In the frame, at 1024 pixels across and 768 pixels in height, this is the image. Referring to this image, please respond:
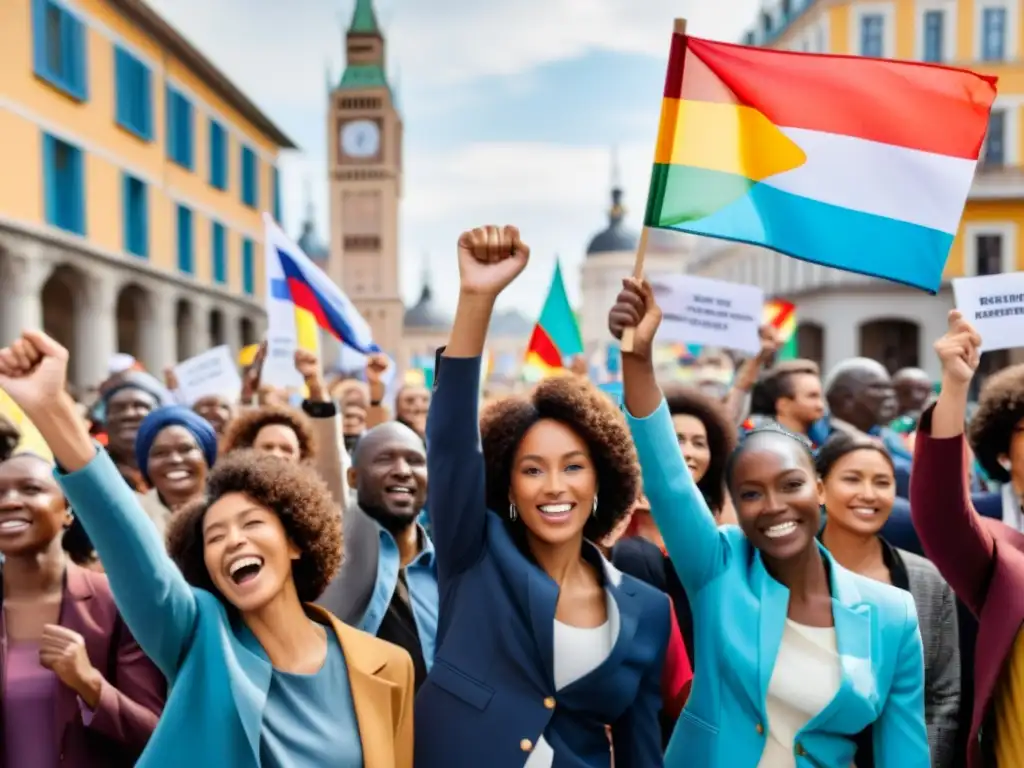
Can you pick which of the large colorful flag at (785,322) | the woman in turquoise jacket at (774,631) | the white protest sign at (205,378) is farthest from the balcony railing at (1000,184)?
the woman in turquoise jacket at (774,631)

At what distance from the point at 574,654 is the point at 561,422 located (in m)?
0.60

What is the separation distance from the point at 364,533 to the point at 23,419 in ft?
6.90

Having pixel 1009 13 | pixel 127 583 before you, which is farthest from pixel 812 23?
pixel 127 583

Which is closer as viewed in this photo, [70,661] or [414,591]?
[70,661]

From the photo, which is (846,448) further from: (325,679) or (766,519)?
(325,679)

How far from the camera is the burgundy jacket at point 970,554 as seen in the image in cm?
275

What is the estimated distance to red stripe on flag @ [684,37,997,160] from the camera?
3.34 m

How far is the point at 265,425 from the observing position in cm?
493

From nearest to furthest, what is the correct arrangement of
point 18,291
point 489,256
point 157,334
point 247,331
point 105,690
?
point 489,256 → point 105,690 → point 18,291 → point 157,334 → point 247,331

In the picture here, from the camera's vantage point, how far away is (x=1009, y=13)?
32.5 m

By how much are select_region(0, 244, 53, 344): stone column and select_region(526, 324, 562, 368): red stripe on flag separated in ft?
37.1

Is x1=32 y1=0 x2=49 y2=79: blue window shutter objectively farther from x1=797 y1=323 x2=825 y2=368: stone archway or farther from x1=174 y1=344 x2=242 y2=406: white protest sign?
x1=797 y1=323 x2=825 y2=368: stone archway

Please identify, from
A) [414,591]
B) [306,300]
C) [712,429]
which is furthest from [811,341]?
[414,591]

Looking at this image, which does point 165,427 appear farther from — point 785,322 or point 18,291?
point 18,291
